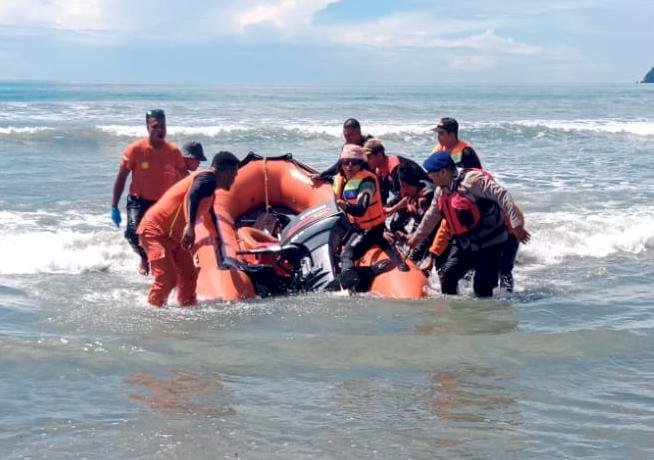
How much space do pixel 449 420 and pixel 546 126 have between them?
82.4 feet

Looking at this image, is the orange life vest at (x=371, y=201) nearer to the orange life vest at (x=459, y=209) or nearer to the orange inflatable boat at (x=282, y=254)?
the orange inflatable boat at (x=282, y=254)

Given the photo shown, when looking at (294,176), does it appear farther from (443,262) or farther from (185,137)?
(185,137)

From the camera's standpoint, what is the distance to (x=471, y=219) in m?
6.12

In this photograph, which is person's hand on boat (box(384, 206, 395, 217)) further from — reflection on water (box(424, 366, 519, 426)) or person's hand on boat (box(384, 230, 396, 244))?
reflection on water (box(424, 366, 519, 426))

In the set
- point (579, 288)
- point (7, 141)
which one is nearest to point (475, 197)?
point (579, 288)

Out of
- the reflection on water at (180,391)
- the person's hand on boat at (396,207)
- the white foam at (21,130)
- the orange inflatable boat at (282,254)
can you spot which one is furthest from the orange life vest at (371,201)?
the white foam at (21,130)

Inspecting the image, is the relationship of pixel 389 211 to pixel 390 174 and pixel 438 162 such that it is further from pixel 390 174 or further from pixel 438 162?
pixel 438 162

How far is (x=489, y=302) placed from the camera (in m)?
6.40

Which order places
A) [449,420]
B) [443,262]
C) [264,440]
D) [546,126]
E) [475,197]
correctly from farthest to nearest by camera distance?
[546,126]
[443,262]
[475,197]
[449,420]
[264,440]

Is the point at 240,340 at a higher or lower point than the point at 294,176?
lower

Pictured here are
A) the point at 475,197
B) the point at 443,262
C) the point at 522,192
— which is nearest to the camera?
the point at 475,197

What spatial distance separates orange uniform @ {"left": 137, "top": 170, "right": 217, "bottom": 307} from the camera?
5.81 metres

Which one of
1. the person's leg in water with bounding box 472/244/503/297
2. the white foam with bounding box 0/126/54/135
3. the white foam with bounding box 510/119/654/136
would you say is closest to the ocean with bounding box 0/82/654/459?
the person's leg in water with bounding box 472/244/503/297

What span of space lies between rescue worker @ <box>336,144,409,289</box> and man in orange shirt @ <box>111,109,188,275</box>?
4.55 ft
